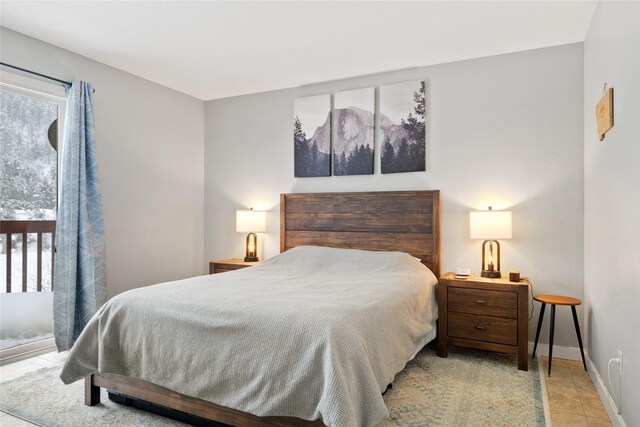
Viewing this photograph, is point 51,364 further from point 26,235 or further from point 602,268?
point 602,268

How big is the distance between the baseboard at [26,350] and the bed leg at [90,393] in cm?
119

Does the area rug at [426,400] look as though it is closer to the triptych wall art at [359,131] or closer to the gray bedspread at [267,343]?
the gray bedspread at [267,343]

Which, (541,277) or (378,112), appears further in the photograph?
(378,112)

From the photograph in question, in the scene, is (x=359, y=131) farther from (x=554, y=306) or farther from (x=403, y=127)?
(x=554, y=306)

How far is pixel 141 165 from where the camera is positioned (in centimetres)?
405

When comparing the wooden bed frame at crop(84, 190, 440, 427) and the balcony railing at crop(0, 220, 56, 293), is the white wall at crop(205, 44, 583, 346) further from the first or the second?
the balcony railing at crop(0, 220, 56, 293)

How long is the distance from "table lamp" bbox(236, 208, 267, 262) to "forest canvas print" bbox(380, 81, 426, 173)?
1.41 m

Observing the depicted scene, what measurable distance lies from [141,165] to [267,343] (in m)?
2.93

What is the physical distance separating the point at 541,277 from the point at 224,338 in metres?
2.65

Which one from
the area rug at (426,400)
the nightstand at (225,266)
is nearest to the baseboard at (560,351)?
the area rug at (426,400)

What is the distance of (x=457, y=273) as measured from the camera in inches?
130

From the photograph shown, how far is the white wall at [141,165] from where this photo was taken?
11.4 feet

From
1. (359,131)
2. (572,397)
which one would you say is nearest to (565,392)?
(572,397)

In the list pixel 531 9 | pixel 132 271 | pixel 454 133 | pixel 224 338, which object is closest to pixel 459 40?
pixel 531 9
